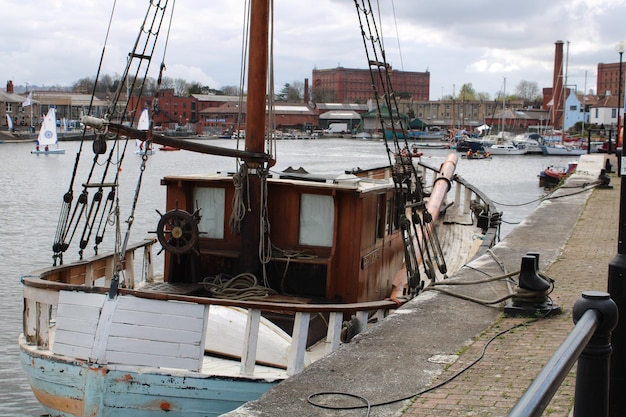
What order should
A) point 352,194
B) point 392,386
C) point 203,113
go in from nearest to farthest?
point 392,386, point 352,194, point 203,113

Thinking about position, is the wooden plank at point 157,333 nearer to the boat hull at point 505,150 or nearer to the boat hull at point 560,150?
the boat hull at point 560,150

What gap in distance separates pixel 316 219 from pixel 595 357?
25.2 feet

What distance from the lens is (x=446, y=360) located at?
254 inches

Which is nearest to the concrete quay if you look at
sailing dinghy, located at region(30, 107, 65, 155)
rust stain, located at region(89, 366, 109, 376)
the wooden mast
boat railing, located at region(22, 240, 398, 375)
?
boat railing, located at region(22, 240, 398, 375)

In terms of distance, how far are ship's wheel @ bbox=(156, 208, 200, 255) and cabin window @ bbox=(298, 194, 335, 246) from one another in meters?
1.57

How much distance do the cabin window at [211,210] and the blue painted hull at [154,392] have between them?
12.9ft

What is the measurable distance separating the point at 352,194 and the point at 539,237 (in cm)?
482

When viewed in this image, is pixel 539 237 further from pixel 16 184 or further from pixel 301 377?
pixel 16 184

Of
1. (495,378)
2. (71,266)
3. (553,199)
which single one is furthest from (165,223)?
(553,199)

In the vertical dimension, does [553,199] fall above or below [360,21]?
below

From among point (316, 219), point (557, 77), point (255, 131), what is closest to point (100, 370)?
point (316, 219)

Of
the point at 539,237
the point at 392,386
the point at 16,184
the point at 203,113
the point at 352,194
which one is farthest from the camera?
the point at 203,113

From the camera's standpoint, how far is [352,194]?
1041cm

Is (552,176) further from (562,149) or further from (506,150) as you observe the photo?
(506,150)
